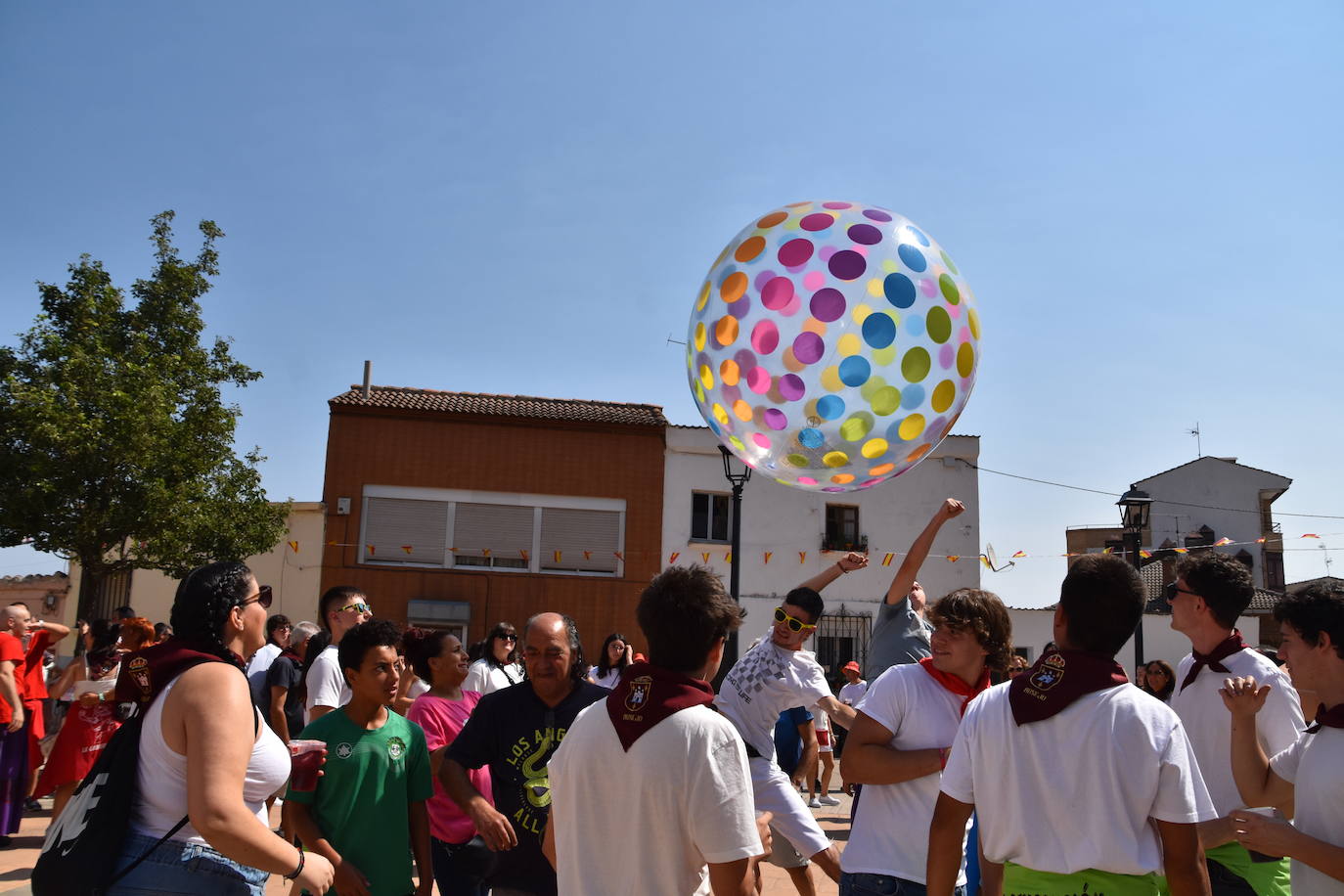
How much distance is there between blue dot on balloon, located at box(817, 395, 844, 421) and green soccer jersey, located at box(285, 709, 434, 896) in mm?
2021

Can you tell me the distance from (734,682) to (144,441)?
14.2m

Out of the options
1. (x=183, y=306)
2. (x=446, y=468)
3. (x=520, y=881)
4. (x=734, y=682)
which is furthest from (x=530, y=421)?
(x=520, y=881)

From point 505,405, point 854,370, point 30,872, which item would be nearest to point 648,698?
point 854,370

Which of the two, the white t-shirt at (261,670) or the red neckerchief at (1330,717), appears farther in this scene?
the white t-shirt at (261,670)

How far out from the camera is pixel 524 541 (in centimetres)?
2259

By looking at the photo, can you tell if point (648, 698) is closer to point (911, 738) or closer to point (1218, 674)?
point (911, 738)

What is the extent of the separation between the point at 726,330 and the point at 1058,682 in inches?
80.3

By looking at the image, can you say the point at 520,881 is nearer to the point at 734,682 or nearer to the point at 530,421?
the point at 734,682

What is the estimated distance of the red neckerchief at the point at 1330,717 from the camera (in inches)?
105

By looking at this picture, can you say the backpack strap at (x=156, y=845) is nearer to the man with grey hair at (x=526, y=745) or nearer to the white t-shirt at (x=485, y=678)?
the man with grey hair at (x=526, y=745)

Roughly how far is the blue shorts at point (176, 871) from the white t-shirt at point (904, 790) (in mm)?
1939

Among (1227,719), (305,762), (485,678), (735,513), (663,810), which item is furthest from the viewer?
(735,513)

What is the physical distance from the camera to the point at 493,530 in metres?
22.5

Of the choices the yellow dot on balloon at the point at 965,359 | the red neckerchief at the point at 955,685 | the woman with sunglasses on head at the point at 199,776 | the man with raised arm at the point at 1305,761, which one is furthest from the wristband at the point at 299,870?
the yellow dot on balloon at the point at 965,359
